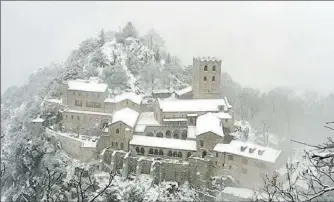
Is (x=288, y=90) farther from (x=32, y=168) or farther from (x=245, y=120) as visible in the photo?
(x=32, y=168)

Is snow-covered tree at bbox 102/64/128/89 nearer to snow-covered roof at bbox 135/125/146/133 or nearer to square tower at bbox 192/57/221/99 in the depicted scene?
square tower at bbox 192/57/221/99

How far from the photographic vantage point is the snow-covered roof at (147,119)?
965 inches

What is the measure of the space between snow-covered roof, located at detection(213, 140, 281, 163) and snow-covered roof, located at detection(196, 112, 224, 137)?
72 cm

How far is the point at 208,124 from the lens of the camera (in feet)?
75.4

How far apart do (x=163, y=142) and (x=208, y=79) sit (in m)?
5.36

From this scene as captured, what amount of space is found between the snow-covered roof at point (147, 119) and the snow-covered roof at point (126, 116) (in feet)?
0.98

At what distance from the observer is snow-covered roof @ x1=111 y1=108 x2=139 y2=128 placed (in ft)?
78.2

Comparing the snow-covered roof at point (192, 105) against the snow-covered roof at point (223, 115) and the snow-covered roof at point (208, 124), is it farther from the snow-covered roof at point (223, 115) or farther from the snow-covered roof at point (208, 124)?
the snow-covered roof at point (208, 124)

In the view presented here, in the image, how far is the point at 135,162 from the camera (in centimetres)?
2305

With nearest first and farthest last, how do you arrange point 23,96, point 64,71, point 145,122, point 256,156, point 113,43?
point 256,156 < point 145,122 < point 64,71 < point 113,43 < point 23,96

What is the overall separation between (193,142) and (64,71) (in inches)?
517

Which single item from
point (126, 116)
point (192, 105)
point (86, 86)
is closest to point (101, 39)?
point (86, 86)

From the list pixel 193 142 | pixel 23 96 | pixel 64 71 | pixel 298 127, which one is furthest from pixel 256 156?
pixel 23 96

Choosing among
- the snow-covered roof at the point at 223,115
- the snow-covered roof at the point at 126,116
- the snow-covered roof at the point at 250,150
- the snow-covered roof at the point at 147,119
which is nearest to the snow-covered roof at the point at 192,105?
the snow-covered roof at the point at 223,115
